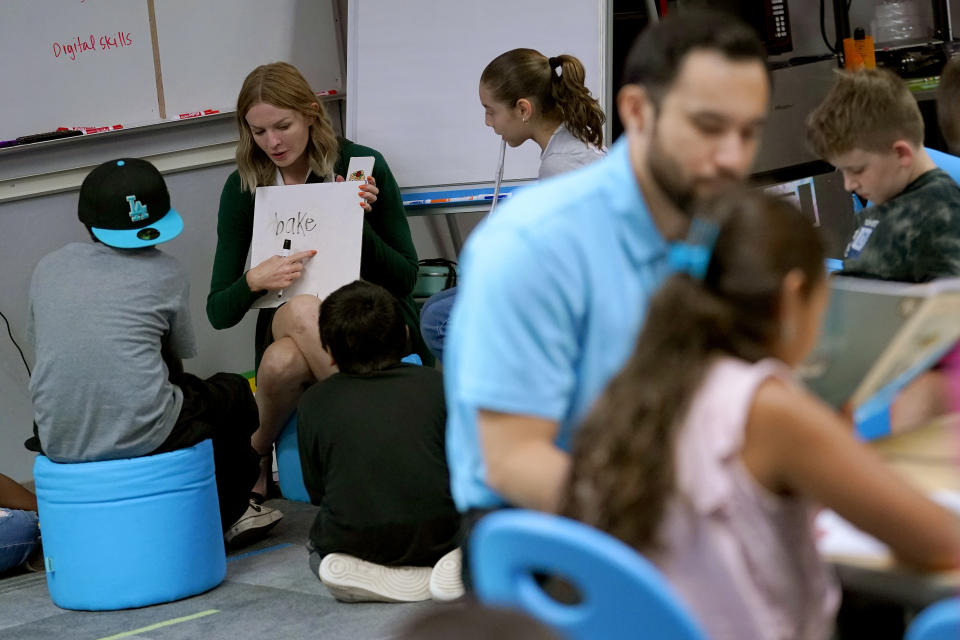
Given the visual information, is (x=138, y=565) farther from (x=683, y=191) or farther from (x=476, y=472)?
(x=683, y=191)

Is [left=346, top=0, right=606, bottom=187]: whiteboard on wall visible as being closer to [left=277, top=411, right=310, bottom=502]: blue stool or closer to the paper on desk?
[left=277, top=411, right=310, bottom=502]: blue stool

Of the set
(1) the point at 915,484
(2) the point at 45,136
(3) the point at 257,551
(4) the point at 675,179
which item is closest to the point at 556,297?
(4) the point at 675,179

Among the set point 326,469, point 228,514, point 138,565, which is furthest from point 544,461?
point 228,514

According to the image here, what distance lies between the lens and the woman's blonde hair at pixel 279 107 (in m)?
3.66

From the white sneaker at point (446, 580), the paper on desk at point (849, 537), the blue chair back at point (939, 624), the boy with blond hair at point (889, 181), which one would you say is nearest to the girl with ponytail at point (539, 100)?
the boy with blond hair at point (889, 181)

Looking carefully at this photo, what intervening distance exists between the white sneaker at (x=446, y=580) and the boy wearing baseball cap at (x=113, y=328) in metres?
0.76

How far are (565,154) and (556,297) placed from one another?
179 cm

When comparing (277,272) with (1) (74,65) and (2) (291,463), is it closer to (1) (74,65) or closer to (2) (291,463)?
(2) (291,463)

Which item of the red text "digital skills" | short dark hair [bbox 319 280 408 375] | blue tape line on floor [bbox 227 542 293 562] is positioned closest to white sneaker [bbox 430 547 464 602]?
short dark hair [bbox 319 280 408 375]

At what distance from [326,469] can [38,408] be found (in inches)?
30.4

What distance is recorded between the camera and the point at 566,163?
3.13 metres

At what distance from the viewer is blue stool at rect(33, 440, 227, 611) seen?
119 inches

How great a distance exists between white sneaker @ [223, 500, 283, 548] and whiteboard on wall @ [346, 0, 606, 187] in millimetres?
1343

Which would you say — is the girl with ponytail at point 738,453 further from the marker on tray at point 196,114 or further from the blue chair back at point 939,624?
the marker on tray at point 196,114
